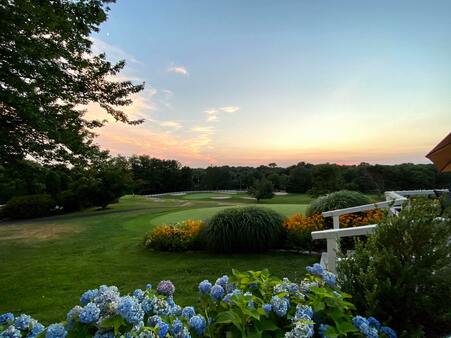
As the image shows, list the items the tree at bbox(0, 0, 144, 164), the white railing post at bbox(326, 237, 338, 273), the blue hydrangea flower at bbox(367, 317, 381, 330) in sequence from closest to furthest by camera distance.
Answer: the blue hydrangea flower at bbox(367, 317, 381, 330) → the white railing post at bbox(326, 237, 338, 273) → the tree at bbox(0, 0, 144, 164)

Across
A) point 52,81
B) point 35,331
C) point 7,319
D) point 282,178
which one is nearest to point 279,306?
point 35,331

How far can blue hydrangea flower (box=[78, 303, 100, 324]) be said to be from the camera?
3.80 ft

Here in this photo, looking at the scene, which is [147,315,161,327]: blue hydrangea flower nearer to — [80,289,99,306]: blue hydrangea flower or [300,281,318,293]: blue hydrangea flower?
[80,289,99,306]: blue hydrangea flower

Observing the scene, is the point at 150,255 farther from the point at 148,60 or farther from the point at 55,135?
the point at 148,60

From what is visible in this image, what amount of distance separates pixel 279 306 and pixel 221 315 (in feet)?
0.90

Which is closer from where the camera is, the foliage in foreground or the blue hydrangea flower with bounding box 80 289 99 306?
the blue hydrangea flower with bounding box 80 289 99 306

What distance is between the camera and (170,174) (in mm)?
51312

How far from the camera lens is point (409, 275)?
71.5 inches

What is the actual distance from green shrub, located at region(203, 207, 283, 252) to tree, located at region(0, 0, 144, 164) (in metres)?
3.15

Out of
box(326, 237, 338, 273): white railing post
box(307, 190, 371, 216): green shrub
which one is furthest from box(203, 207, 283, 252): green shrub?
box(326, 237, 338, 273): white railing post

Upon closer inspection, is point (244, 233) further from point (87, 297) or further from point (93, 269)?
point (87, 297)

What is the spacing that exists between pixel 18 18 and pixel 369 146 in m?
12.9

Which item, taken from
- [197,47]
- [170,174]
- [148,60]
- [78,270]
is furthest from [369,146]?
[170,174]

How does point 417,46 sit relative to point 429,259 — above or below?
above
